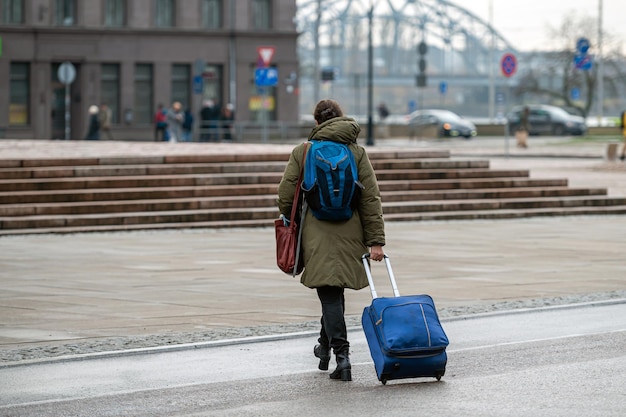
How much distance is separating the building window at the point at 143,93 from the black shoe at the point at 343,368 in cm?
5178

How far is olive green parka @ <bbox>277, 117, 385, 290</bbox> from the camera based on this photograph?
848 centimetres

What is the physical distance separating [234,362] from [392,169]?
1574cm

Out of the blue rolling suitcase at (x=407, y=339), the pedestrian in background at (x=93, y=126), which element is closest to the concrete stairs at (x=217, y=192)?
the blue rolling suitcase at (x=407, y=339)

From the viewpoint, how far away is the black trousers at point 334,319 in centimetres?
854

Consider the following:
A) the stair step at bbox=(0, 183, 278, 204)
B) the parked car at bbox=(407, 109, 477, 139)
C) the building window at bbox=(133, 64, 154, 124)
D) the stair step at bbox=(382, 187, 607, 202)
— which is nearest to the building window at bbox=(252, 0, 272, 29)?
the building window at bbox=(133, 64, 154, 124)

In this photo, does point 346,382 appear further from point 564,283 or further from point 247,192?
point 247,192

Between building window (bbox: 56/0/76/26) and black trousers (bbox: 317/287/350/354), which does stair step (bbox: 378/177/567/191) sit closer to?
black trousers (bbox: 317/287/350/354)

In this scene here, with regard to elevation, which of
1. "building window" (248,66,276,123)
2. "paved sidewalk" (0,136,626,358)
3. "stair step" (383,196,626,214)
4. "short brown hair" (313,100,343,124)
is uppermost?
"building window" (248,66,276,123)

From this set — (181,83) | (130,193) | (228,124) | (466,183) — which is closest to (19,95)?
(181,83)

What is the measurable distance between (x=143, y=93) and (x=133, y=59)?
143 cm

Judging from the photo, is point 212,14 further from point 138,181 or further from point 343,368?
point 343,368

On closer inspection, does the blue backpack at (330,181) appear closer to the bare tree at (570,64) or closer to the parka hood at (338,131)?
the parka hood at (338,131)

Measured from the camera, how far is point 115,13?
59469mm

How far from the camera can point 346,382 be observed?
8445mm
